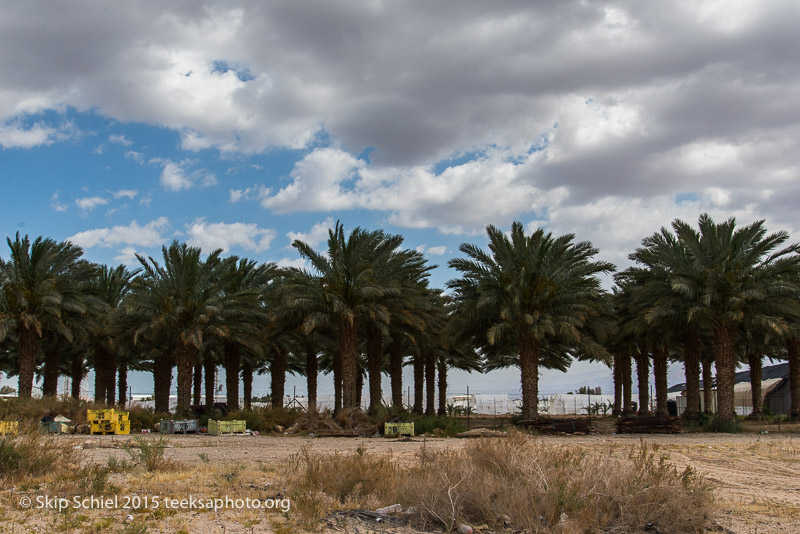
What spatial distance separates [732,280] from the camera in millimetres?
26594

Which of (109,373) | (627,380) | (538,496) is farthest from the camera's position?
(627,380)

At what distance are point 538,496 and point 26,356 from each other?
30319 millimetres

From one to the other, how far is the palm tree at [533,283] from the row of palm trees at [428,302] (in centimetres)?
6

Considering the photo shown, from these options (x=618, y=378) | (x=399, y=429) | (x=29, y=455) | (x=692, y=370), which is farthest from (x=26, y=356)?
(x=618, y=378)

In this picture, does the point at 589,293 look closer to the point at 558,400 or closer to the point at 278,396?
the point at 278,396

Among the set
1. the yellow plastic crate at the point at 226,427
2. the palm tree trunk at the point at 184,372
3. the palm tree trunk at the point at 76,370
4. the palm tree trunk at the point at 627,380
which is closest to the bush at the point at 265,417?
the yellow plastic crate at the point at 226,427

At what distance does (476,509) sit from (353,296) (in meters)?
20.5

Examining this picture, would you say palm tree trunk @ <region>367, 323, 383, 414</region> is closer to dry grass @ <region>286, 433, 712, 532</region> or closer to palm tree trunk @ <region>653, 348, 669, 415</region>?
palm tree trunk @ <region>653, 348, 669, 415</region>

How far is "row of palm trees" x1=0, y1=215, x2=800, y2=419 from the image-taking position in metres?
27.2

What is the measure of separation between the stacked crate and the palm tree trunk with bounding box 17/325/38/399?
8896 millimetres

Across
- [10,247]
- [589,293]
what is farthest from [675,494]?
[10,247]

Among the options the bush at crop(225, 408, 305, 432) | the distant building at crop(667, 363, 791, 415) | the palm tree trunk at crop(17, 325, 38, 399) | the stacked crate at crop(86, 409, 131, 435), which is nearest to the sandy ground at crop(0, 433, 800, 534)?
the stacked crate at crop(86, 409, 131, 435)

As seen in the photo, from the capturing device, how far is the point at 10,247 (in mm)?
31094

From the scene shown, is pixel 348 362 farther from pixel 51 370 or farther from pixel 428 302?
pixel 51 370
